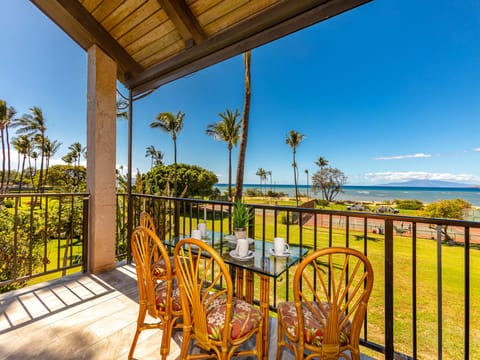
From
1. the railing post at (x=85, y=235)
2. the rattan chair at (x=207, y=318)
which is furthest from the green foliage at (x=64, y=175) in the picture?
the rattan chair at (x=207, y=318)

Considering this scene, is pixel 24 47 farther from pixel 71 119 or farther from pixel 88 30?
pixel 71 119

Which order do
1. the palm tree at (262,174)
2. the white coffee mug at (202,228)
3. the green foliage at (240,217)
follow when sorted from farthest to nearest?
the palm tree at (262,174) → the white coffee mug at (202,228) → the green foliage at (240,217)

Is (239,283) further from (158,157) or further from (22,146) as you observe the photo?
(22,146)

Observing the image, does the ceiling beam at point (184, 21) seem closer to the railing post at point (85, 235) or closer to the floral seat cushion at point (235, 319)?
the railing post at point (85, 235)

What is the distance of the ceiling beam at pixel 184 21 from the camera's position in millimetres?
2150

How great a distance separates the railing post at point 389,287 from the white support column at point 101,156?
123 inches

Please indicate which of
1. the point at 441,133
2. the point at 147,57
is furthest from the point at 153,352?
the point at 441,133

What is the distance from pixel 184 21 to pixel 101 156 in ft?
6.32

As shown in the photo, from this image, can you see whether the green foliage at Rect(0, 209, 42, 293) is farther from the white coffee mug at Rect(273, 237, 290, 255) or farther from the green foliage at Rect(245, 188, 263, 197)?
the green foliage at Rect(245, 188, 263, 197)

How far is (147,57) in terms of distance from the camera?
2971 millimetres

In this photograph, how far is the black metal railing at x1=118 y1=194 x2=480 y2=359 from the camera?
135cm

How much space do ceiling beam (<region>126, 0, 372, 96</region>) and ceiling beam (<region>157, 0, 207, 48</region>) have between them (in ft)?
0.37

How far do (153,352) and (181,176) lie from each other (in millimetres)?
20382

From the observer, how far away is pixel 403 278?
349 inches
